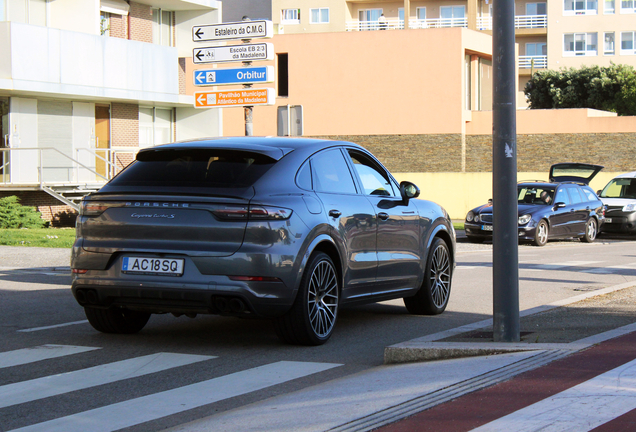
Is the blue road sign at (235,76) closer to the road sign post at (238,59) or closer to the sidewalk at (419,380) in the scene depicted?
the road sign post at (238,59)

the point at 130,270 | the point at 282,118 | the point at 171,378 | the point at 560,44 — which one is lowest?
the point at 171,378

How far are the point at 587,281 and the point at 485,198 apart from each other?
21.9m

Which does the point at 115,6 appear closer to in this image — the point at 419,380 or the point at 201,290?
the point at 201,290

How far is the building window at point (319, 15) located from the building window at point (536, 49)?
56.7 feet

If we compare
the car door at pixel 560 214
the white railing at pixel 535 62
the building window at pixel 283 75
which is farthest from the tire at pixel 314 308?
the white railing at pixel 535 62

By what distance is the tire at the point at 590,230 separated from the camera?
23.8m

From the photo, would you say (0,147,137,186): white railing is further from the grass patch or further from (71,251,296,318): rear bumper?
(71,251,296,318): rear bumper

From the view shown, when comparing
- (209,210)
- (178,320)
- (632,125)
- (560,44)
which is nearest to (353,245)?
(209,210)

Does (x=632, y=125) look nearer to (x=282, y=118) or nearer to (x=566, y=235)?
(x=566, y=235)

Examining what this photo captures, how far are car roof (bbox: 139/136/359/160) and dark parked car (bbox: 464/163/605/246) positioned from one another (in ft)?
48.3

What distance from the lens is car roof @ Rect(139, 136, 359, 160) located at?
7199 millimetres

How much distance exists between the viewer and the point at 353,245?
7.71m

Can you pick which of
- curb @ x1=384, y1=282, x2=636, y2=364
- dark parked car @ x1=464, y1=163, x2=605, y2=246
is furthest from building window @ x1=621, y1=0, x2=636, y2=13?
curb @ x1=384, y1=282, x2=636, y2=364

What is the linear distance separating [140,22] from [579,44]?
5153 cm
